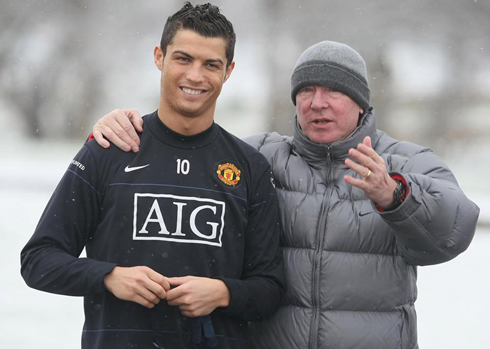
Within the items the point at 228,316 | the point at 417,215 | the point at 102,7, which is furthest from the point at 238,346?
the point at 102,7

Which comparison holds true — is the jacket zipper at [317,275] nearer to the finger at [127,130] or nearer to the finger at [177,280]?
the finger at [177,280]

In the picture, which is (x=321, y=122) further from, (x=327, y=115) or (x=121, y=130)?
(x=121, y=130)

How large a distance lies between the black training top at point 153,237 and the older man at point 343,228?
9 cm

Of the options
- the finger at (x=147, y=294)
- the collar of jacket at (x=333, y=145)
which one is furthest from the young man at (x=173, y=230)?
the collar of jacket at (x=333, y=145)

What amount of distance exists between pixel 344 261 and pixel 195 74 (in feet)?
1.94

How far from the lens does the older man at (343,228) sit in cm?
167

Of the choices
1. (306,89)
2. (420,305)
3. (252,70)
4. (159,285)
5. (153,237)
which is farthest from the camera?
(252,70)

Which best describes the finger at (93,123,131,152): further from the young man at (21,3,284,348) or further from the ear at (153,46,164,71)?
the ear at (153,46,164,71)

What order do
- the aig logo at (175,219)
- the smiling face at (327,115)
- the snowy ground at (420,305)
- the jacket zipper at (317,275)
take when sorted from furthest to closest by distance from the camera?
the snowy ground at (420,305) → the smiling face at (327,115) → the jacket zipper at (317,275) → the aig logo at (175,219)

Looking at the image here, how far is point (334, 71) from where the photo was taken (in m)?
1.83

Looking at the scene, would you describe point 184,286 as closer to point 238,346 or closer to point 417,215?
point 238,346

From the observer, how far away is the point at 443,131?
8570 mm

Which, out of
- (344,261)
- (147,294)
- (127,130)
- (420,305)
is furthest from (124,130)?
(420,305)

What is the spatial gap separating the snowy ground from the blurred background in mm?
1745
